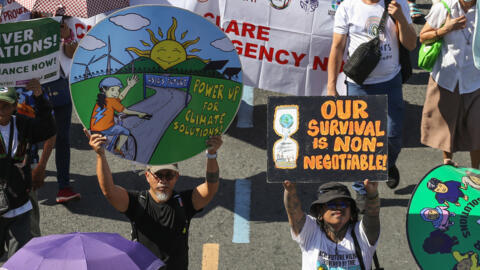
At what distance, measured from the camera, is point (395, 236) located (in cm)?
730

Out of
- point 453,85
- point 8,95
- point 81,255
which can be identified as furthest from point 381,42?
point 81,255

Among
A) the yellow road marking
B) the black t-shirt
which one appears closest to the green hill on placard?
the black t-shirt

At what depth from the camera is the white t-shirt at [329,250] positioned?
516 centimetres

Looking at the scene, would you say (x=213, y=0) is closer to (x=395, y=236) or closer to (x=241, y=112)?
(x=241, y=112)

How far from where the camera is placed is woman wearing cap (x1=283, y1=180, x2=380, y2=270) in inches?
203

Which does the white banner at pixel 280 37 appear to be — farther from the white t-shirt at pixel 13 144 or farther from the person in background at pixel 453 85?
the white t-shirt at pixel 13 144

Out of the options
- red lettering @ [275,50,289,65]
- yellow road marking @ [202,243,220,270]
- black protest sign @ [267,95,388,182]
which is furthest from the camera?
red lettering @ [275,50,289,65]

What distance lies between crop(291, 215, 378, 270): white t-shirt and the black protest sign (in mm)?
368

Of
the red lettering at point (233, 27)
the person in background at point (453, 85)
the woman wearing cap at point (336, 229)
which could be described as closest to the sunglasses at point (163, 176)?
the woman wearing cap at point (336, 229)

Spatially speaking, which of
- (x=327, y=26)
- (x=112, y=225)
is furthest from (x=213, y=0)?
(x=112, y=225)

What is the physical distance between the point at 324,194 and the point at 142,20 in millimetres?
1635

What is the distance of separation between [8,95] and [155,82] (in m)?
1.29

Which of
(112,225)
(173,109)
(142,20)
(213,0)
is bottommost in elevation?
(112,225)

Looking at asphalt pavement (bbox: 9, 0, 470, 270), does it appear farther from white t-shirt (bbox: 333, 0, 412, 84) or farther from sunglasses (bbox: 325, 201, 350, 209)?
sunglasses (bbox: 325, 201, 350, 209)
